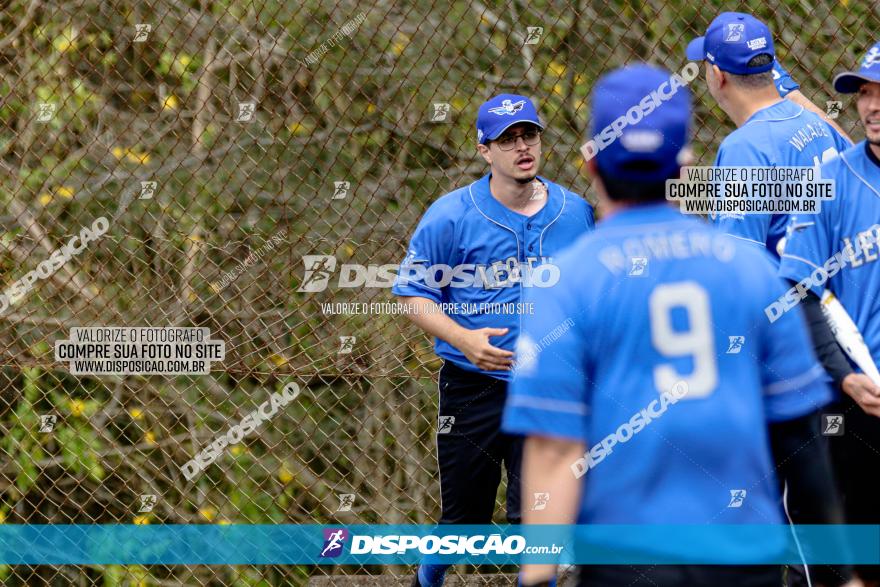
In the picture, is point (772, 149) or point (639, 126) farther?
point (772, 149)

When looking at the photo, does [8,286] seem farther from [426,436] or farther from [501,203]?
[501,203]

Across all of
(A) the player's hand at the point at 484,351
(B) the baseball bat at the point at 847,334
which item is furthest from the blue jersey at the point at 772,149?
(A) the player's hand at the point at 484,351

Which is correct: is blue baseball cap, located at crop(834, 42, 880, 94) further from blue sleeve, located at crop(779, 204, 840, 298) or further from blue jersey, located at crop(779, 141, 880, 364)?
blue sleeve, located at crop(779, 204, 840, 298)

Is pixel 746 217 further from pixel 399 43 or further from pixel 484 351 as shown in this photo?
pixel 399 43

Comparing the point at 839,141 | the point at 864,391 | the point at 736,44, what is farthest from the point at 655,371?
the point at 839,141

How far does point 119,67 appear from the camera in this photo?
5555 millimetres

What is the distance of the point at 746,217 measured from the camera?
339 centimetres

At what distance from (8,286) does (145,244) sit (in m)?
0.63

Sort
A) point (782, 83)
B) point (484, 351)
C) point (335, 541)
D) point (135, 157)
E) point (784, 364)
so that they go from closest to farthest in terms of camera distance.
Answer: point (784, 364) → point (484, 351) → point (782, 83) → point (335, 541) → point (135, 157)

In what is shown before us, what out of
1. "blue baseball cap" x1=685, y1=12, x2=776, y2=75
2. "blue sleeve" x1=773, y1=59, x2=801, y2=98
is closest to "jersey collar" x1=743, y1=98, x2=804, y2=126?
"blue baseball cap" x1=685, y1=12, x2=776, y2=75

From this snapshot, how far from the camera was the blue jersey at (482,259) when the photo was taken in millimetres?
3943

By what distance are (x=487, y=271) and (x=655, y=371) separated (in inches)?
83.4

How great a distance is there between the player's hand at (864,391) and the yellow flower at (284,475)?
2.81 metres

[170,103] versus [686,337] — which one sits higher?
[170,103]
